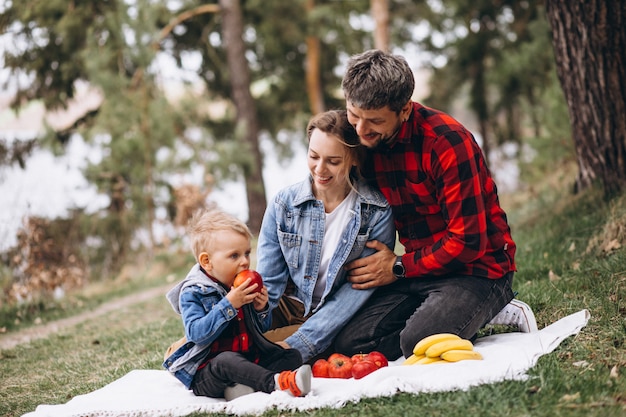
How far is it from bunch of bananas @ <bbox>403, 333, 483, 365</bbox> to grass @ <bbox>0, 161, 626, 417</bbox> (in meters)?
0.38

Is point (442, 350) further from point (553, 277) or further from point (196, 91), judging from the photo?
point (196, 91)

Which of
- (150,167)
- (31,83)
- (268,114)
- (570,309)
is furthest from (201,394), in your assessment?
(268,114)

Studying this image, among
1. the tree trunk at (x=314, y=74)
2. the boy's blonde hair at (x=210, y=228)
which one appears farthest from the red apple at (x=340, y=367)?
the tree trunk at (x=314, y=74)

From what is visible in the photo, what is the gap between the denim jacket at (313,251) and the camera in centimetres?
400

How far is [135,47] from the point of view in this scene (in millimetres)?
11602

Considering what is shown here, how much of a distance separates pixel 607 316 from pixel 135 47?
967cm

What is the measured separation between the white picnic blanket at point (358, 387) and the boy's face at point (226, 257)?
69 centimetres

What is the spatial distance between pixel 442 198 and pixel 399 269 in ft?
1.68

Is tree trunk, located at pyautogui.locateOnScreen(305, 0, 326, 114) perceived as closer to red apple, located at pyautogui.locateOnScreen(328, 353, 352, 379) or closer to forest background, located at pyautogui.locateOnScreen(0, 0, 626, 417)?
forest background, located at pyautogui.locateOnScreen(0, 0, 626, 417)

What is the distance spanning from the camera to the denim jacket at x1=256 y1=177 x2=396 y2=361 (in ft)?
13.1

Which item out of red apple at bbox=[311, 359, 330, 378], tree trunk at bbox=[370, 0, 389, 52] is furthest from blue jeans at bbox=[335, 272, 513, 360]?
tree trunk at bbox=[370, 0, 389, 52]

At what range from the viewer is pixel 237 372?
3486mm

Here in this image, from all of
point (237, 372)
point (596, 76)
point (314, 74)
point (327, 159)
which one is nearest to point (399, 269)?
point (327, 159)

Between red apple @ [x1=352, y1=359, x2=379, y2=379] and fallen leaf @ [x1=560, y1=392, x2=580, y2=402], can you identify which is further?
red apple @ [x1=352, y1=359, x2=379, y2=379]
